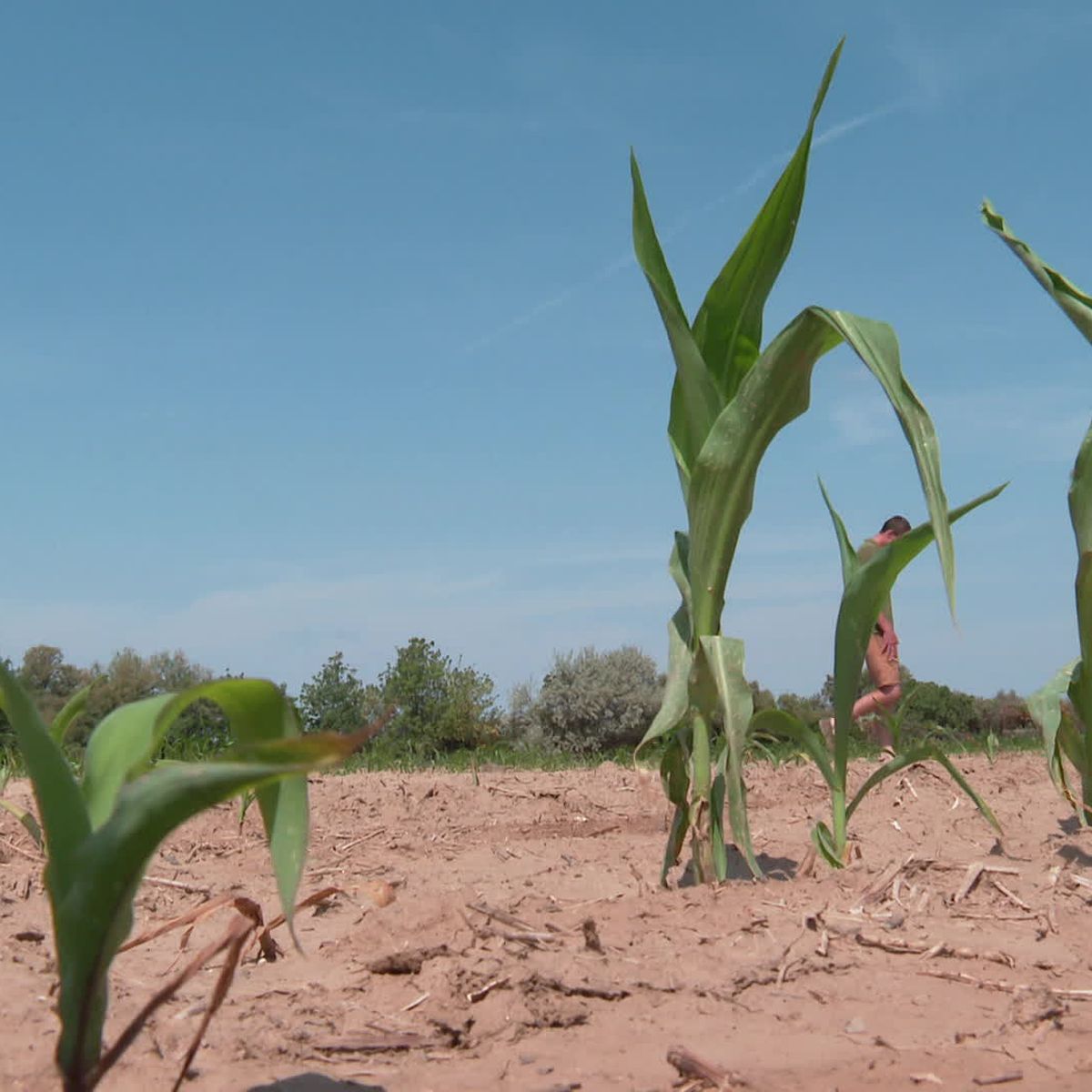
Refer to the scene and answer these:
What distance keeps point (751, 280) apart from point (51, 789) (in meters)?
2.08

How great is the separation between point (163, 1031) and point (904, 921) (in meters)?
1.44

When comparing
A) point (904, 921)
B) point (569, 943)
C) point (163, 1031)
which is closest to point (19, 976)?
point (163, 1031)

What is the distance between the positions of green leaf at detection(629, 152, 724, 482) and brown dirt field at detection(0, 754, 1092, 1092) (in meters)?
1.11

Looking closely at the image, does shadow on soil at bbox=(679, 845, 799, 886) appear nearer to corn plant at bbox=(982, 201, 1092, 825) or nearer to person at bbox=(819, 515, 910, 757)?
corn plant at bbox=(982, 201, 1092, 825)

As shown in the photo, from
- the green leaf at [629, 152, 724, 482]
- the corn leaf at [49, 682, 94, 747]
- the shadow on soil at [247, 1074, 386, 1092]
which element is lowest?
the shadow on soil at [247, 1074, 386, 1092]

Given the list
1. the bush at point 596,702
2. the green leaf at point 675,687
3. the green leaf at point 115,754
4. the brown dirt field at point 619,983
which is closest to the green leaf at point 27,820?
the brown dirt field at point 619,983

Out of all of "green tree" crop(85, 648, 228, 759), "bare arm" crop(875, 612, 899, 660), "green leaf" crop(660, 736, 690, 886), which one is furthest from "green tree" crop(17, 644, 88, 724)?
"green leaf" crop(660, 736, 690, 886)

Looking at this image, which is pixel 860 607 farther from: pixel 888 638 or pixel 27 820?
pixel 888 638

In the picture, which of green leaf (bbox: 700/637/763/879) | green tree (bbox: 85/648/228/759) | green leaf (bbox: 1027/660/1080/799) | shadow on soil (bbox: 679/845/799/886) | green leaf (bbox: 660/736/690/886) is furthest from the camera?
green tree (bbox: 85/648/228/759)

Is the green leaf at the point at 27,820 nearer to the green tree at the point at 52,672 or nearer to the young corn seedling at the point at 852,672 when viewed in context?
the young corn seedling at the point at 852,672

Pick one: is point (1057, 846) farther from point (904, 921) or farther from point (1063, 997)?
point (1063, 997)

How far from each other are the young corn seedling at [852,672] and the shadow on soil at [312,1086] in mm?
1463

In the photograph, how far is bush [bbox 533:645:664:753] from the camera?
1045 centimetres

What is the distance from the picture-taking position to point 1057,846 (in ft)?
10.8
